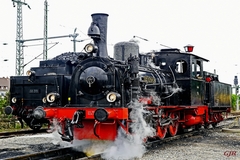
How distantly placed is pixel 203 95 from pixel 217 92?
2129 millimetres

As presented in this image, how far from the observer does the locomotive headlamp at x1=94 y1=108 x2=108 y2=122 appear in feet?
28.2

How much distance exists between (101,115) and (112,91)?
96 cm

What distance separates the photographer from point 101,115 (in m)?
8.62

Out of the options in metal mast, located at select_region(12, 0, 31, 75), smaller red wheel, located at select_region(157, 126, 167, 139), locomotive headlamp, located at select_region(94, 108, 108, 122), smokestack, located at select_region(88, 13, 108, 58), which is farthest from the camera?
metal mast, located at select_region(12, 0, 31, 75)

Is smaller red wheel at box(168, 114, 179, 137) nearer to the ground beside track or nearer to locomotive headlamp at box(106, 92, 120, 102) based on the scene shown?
the ground beside track

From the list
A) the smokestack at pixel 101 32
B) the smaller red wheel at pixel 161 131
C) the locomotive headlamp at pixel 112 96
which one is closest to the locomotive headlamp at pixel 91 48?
the smokestack at pixel 101 32

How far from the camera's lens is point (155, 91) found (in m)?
11.6

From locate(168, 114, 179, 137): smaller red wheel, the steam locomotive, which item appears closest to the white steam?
the steam locomotive

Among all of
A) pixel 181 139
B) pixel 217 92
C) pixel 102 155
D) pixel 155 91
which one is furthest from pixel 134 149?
pixel 217 92

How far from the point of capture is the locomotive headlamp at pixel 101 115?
338 inches

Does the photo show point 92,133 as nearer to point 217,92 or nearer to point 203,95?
point 203,95

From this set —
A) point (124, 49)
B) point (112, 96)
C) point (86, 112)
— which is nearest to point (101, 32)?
point (124, 49)

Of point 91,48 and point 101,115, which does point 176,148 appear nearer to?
point 101,115

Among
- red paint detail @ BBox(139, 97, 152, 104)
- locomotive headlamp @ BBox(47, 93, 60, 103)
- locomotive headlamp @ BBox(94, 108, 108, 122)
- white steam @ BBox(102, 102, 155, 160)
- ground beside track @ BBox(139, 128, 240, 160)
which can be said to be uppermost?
locomotive headlamp @ BBox(47, 93, 60, 103)
